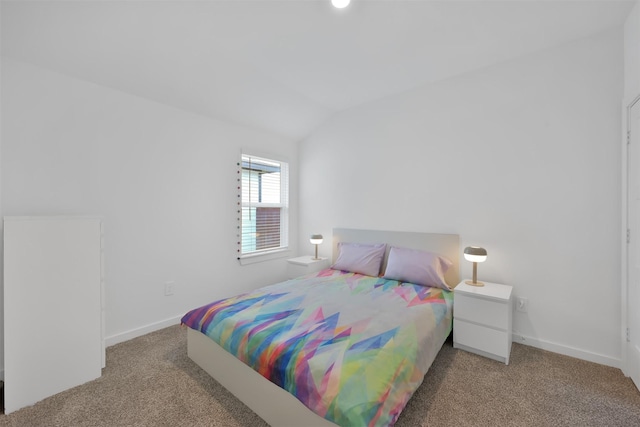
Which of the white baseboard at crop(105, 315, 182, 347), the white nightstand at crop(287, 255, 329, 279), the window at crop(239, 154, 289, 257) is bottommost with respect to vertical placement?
the white baseboard at crop(105, 315, 182, 347)

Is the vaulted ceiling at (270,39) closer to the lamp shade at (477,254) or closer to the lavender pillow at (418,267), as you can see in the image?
the lamp shade at (477,254)

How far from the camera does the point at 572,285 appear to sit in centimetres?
221

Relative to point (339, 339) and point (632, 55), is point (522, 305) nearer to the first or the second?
point (339, 339)

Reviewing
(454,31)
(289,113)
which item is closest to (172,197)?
(289,113)

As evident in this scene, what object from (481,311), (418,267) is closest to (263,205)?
(418,267)

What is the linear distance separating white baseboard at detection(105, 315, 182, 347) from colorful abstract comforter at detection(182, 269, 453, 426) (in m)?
0.89

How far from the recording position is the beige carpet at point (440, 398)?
60.2 inches

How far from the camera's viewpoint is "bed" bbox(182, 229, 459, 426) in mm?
1240

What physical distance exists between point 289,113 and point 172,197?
1763 millimetres

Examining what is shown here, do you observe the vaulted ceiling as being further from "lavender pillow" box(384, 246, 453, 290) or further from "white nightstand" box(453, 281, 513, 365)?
"white nightstand" box(453, 281, 513, 365)

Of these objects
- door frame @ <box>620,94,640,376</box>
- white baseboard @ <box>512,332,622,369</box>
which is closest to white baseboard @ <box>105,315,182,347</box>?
white baseboard @ <box>512,332,622,369</box>

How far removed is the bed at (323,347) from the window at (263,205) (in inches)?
48.5

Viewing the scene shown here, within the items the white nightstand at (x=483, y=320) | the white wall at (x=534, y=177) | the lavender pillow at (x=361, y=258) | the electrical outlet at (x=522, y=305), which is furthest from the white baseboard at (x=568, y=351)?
the lavender pillow at (x=361, y=258)

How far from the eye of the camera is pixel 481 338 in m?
2.15
